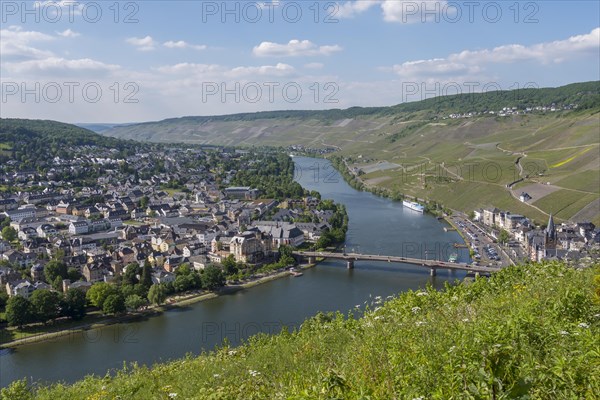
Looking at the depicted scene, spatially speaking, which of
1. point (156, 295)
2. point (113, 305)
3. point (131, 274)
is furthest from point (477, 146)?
point (113, 305)

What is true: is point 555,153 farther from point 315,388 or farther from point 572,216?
point 315,388

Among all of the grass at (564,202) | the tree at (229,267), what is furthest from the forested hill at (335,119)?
the tree at (229,267)

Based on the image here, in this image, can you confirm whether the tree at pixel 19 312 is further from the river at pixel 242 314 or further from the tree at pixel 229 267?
the tree at pixel 229 267

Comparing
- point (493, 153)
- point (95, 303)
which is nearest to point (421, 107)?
point (493, 153)

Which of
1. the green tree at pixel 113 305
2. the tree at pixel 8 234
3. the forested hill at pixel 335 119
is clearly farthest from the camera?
the forested hill at pixel 335 119

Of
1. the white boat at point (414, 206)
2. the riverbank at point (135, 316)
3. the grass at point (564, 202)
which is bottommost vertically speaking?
the riverbank at point (135, 316)

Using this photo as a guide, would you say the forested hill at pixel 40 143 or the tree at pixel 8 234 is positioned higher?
the forested hill at pixel 40 143

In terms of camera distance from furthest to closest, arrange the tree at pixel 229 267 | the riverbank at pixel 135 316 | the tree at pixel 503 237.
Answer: the tree at pixel 503 237 < the tree at pixel 229 267 < the riverbank at pixel 135 316

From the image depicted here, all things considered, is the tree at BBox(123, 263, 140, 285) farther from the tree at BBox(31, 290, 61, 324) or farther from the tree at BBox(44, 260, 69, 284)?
the tree at BBox(31, 290, 61, 324)
